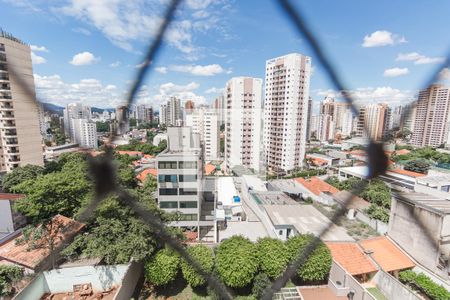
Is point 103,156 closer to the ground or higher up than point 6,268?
higher up

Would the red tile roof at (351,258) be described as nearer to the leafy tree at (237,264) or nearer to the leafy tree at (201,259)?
the leafy tree at (237,264)

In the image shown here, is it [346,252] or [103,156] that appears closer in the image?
[103,156]

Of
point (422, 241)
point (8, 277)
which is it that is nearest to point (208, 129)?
point (8, 277)

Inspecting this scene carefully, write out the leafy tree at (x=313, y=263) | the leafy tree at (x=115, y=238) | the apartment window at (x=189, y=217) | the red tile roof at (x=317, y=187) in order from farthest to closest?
the red tile roof at (x=317, y=187), the apartment window at (x=189, y=217), the leafy tree at (x=313, y=263), the leafy tree at (x=115, y=238)

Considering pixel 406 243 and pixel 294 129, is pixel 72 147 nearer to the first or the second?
pixel 406 243

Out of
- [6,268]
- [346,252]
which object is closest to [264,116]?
[346,252]

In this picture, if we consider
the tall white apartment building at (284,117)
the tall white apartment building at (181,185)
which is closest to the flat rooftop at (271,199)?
the tall white apartment building at (181,185)

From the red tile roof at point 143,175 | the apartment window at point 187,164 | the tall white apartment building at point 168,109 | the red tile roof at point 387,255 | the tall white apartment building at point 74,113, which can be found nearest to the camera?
the tall white apartment building at point 74,113
